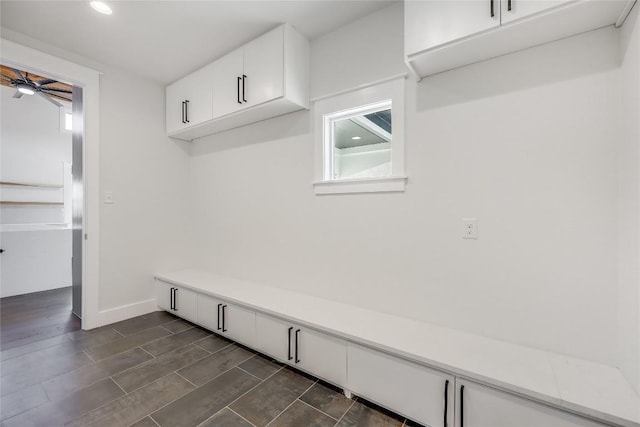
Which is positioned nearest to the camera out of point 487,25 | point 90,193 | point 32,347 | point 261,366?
point 487,25

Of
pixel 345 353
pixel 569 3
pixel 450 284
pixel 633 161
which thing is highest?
pixel 569 3

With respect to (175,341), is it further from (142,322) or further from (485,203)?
(485,203)

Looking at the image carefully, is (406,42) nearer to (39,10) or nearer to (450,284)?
(450,284)

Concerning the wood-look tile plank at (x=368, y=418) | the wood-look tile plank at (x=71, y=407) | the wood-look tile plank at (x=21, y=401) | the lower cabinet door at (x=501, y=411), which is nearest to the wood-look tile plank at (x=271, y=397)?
the wood-look tile plank at (x=368, y=418)

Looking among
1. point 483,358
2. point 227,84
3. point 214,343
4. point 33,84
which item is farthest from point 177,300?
point 33,84

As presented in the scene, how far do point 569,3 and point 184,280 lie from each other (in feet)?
11.6

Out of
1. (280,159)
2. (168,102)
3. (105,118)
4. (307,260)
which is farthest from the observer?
(168,102)

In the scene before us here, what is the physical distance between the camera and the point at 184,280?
303 cm

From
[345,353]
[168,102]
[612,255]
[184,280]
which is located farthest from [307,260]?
[168,102]

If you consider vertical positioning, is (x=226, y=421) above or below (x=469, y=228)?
below

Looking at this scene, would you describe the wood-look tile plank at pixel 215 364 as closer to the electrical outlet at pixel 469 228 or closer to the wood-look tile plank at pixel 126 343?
the wood-look tile plank at pixel 126 343

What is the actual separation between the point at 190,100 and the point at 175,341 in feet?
8.03

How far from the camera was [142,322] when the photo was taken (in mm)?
3002

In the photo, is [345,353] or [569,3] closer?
[569,3]
